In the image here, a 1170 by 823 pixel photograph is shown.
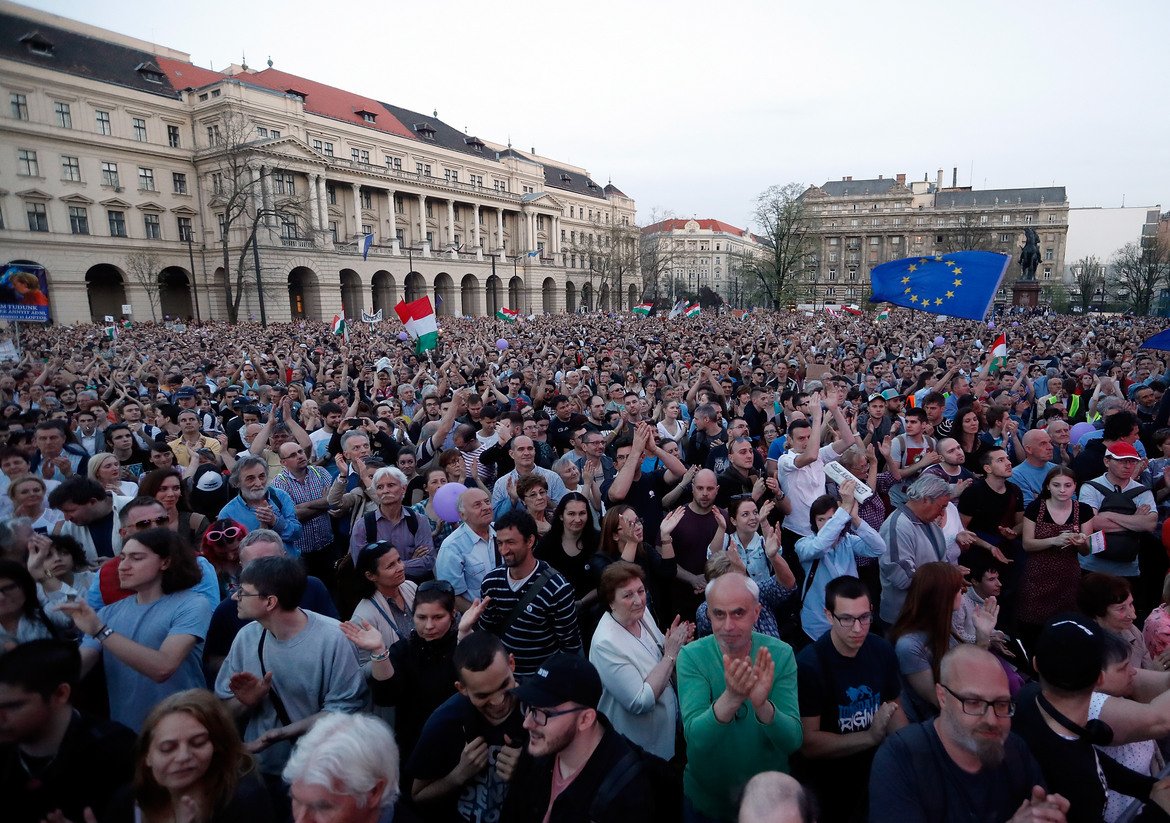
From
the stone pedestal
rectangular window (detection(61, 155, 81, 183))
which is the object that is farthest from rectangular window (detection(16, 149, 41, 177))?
the stone pedestal

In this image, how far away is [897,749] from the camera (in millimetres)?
2209

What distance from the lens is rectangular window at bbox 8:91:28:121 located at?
130 feet

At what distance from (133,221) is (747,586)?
56.3 meters

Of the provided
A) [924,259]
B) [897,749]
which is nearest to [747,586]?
[897,749]

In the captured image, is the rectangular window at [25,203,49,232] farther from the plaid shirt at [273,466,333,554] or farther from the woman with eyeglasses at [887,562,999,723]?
the woman with eyeglasses at [887,562,999,723]

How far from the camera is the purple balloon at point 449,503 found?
186 inches

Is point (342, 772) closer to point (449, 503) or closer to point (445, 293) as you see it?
point (449, 503)

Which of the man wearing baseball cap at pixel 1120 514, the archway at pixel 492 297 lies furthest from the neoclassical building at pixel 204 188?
the man wearing baseball cap at pixel 1120 514

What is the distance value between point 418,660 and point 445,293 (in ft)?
213

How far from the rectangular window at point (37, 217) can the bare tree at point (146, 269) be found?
469 centimetres

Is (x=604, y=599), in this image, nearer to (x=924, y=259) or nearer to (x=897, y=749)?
(x=897, y=749)

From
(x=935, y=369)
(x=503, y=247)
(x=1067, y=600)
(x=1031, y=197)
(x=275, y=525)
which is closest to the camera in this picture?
(x=1067, y=600)

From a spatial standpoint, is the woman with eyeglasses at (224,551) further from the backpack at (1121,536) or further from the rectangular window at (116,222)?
the rectangular window at (116,222)

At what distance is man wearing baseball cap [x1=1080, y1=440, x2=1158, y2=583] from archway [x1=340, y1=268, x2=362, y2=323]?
55.6 m
